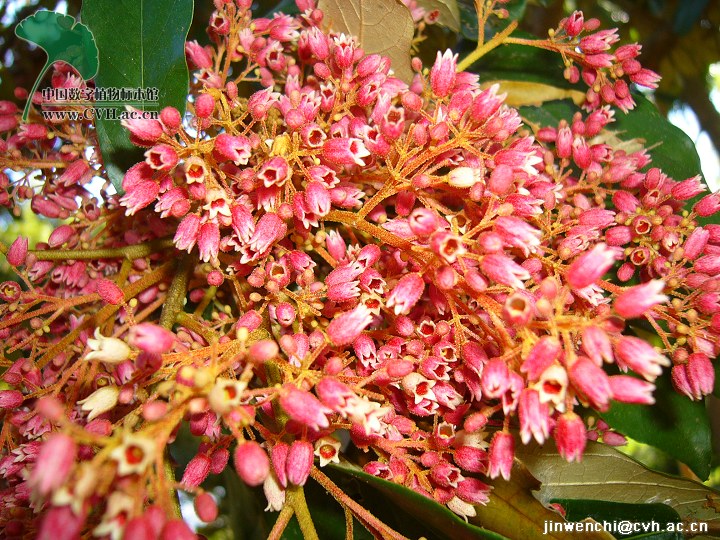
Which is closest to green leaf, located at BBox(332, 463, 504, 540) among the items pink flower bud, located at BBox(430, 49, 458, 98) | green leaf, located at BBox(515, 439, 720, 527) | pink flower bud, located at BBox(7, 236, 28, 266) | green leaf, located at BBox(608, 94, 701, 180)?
green leaf, located at BBox(515, 439, 720, 527)

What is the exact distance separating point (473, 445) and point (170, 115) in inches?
36.8

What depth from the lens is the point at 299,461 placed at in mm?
1128

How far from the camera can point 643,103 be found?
79.6 inches

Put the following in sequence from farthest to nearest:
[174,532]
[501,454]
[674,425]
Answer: [674,425]
[501,454]
[174,532]

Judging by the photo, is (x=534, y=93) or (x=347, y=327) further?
(x=534, y=93)

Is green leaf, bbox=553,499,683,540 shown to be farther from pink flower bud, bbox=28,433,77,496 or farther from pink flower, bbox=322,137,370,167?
pink flower bud, bbox=28,433,77,496

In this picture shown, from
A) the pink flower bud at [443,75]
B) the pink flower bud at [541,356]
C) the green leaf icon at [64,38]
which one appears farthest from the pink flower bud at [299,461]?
the green leaf icon at [64,38]

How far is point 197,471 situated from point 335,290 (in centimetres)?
48

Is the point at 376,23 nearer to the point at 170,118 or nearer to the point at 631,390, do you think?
the point at 170,118

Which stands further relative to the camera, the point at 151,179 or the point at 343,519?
the point at 343,519

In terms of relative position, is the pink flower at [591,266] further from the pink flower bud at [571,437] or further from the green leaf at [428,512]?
the green leaf at [428,512]

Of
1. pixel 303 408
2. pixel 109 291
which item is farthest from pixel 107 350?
pixel 303 408

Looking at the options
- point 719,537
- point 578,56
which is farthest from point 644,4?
point 719,537

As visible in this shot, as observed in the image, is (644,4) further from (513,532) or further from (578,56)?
(513,532)
